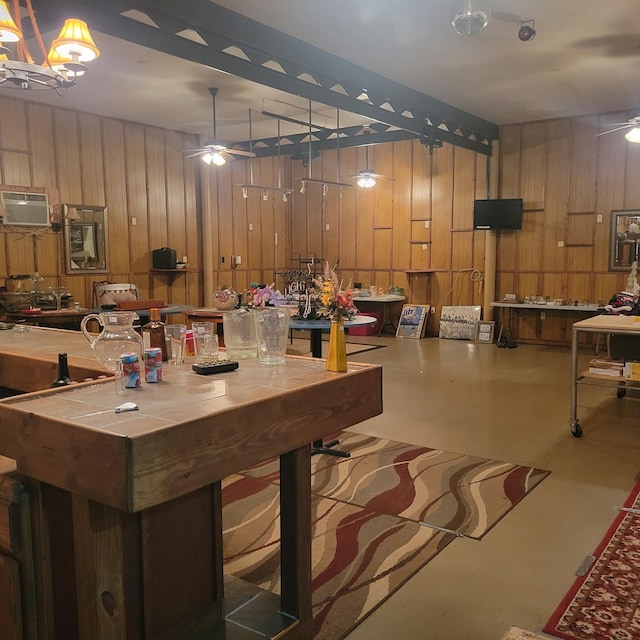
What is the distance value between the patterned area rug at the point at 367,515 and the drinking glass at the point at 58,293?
464 centimetres

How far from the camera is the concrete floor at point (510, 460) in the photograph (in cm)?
259

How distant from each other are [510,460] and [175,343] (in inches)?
114

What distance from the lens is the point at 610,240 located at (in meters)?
9.30

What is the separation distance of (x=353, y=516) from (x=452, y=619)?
104 centimetres

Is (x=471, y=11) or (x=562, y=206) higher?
(x=471, y=11)

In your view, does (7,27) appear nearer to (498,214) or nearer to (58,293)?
(58,293)

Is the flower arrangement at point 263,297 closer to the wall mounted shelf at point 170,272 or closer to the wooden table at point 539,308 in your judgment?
the wall mounted shelf at point 170,272

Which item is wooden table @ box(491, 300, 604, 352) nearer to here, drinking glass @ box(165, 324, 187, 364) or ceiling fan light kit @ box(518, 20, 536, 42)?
ceiling fan light kit @ box(518, 20, 536, 42)

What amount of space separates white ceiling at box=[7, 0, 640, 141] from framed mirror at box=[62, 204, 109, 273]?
1.48 metres

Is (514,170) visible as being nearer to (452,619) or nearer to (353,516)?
(353,516)

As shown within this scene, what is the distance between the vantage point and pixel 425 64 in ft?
22.5

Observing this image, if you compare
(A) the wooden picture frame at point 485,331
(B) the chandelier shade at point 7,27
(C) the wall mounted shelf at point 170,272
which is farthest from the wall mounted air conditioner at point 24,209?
(A) the wooden picture frame at point 485,331

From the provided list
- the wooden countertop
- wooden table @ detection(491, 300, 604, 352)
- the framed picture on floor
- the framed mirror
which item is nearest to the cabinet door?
the wooden countertop

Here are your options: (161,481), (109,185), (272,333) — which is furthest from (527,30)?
(109,185)
